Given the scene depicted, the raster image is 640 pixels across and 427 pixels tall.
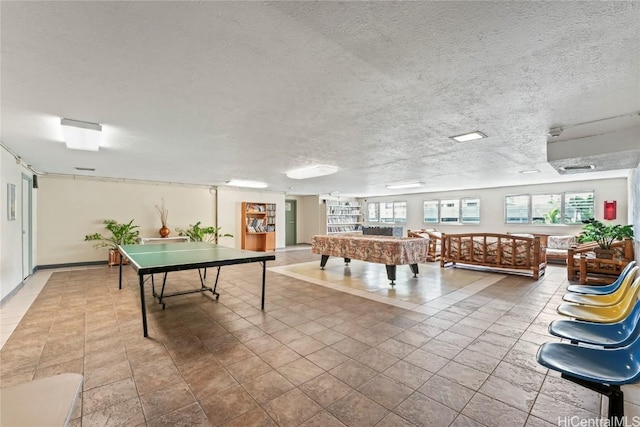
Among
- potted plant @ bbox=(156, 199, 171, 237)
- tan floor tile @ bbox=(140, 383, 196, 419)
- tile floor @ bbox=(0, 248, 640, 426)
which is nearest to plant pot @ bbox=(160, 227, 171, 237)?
potted plant @ bbox=(156, 199, 171, 237)

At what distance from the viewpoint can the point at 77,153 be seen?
4547 mm

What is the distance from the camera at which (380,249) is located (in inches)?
204

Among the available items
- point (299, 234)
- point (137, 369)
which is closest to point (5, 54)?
point (137, 369)

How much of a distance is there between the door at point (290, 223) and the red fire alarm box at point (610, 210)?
10216 millimetres

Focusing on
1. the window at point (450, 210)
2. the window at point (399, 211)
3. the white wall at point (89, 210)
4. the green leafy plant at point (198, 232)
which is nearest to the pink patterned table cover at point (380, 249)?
the green leafy plant at point (198, 232)

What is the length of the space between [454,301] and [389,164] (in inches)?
106

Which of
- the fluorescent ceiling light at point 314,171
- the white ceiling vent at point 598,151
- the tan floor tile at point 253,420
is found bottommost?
the tan floor tile at point 253,420

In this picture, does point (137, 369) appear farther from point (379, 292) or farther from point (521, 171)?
point (521, 171)

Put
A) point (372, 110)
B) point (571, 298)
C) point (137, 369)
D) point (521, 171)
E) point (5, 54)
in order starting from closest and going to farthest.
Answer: point (5, 54), point (137, 369), point (571, 298), point (372, 110), point (521, 171)

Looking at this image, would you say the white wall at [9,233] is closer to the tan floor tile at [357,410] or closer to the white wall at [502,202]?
the tan floor tile at [357,410]

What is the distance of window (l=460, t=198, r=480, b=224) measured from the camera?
10.1 m

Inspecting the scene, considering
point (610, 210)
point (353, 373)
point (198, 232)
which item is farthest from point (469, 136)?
point (198, 232)

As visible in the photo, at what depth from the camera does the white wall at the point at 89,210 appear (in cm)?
678

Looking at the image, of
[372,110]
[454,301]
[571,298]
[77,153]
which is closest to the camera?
[571,298]
